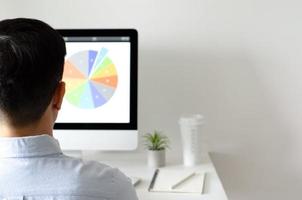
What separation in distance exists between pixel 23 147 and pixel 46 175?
7cm

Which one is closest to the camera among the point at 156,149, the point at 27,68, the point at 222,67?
the point at 27,68

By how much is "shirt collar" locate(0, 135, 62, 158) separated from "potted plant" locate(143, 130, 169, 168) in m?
0.93

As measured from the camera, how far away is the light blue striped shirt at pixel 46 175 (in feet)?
2.75

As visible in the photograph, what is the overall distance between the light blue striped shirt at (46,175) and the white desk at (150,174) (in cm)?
58

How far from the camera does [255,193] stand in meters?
2.01

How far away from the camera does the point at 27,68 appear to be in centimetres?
83

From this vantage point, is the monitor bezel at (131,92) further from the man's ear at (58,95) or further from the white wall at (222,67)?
the man's ear at (58,95)

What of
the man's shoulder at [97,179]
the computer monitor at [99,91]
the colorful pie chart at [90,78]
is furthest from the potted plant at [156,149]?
the man's shoulder at [97,179]

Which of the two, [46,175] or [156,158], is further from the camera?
[156,158]

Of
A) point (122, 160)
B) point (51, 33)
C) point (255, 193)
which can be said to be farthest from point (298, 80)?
point (51, 33)

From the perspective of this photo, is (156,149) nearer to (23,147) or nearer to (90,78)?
(90,78)

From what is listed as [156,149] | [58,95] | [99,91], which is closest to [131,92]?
[99,91]

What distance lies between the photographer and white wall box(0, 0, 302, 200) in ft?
6.33

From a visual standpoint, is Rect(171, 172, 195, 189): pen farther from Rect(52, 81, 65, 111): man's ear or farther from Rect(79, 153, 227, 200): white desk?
Rect(52, 81, 65, 111): man's ear
